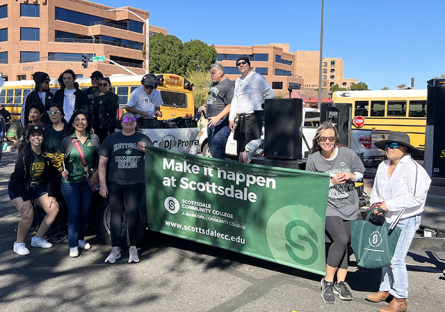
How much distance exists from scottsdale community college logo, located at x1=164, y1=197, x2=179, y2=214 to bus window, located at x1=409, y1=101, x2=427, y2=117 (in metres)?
16.1

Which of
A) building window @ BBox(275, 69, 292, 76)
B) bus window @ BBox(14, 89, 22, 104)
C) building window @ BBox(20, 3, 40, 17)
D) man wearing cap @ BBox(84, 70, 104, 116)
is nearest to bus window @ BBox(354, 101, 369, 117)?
man wearing cap @ BBox(84, 70, 104, 116)

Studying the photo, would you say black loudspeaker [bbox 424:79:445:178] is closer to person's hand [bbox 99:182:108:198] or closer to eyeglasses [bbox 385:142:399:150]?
eyeglasses [bbox 385:142:399:150]

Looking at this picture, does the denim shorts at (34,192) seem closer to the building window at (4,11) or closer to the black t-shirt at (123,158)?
the black t-shirt at (123,158)

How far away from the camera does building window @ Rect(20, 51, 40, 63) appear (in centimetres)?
5522

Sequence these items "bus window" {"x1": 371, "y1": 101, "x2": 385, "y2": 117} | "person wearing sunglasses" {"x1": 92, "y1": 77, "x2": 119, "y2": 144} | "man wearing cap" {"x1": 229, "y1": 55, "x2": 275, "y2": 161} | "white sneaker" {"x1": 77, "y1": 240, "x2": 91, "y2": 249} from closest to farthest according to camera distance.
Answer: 1. "white sneaker" {"x1": 77, "y1": 240, "x2": 91, "y2": 249}
2. "man wearing cap" {"x1": 229, "y1": 55, "x2": 275, "y2": 161}
3. "person wearing sunglasses" {"x1": 92, "y1": 77, "x2": 119, "y2": 144}
4. "bus window" {"x1": 371, "y1": 101, "x2": 385, "y2": 117}

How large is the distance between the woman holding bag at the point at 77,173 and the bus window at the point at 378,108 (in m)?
16.5

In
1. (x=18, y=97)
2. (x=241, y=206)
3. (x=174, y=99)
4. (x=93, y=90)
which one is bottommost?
(x=241, y=206)

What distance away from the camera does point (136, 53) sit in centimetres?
6072

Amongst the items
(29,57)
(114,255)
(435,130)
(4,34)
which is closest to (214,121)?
(114,255)

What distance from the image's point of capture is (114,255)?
17.1 feet

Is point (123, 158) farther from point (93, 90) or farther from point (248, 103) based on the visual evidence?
point (93, 90)

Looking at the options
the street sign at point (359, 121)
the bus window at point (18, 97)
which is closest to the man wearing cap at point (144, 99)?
the street sign at point (359, 121)

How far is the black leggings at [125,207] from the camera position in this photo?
518 centimetres

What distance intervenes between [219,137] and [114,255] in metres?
2.44
